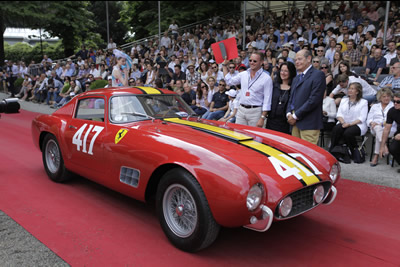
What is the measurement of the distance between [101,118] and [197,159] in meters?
1.77

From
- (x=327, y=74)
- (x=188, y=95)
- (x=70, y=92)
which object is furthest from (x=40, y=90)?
(x=327, y=74)

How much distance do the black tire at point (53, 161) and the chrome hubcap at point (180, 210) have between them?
2.21 m

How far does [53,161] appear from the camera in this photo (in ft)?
16.0

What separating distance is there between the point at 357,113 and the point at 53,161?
5.42 m

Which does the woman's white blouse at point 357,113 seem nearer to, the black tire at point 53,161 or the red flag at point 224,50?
the red flag at point 224,50

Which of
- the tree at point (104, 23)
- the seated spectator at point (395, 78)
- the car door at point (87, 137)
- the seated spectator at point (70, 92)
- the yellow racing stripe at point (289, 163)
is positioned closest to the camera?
the yellow racing stripe at point (289, 163)

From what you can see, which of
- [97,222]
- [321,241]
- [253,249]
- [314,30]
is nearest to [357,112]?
[321,241]

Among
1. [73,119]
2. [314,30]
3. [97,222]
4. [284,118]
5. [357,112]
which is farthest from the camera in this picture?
[314,30]

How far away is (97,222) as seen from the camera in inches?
139

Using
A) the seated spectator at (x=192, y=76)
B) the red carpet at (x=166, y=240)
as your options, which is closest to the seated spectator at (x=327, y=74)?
the red carpet at (x=166, y=240)

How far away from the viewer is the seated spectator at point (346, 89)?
7.25m

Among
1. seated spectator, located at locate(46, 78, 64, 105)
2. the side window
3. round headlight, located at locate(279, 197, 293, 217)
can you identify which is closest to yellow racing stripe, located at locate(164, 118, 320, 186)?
round headlight, located at locate(279, 197, 293, 217)

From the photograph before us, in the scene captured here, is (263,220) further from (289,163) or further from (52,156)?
(52,156)

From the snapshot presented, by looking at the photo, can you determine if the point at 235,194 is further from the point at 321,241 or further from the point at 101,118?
the point at 101,118
